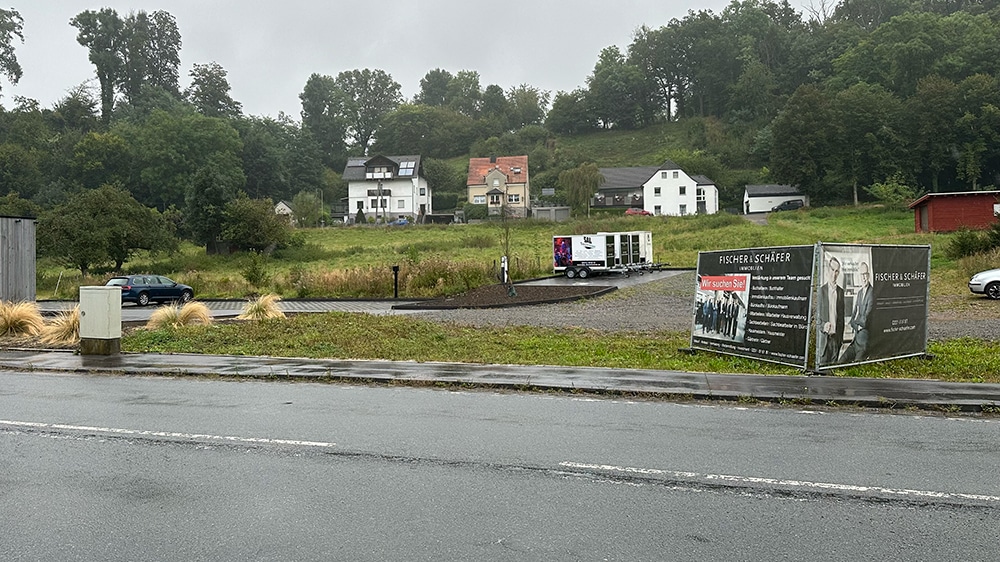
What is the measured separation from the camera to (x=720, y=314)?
13164mm

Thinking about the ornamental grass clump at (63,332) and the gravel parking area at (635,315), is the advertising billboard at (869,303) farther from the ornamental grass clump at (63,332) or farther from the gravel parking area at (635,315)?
the ornamental grass clump at (63,332)

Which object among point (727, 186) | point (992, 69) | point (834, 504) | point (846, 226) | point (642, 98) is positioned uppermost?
point (642, 98)

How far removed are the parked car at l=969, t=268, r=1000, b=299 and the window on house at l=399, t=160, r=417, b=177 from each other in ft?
265

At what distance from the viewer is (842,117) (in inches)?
3199

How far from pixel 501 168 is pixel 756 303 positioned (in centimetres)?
9113

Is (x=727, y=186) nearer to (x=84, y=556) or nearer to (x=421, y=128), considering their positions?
(x=421, y=128)

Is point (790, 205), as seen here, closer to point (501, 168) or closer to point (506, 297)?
point (501, 168)

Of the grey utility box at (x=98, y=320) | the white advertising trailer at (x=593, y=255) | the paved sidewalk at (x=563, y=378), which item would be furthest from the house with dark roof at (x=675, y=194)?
the grey utility box at (x=98, y=320)

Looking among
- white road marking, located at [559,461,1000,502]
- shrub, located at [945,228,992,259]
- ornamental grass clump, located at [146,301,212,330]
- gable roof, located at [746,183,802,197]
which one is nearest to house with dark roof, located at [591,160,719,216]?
gable roof, located at [746,183,802,197]

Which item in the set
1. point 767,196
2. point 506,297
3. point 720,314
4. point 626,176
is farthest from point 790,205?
point 720,314

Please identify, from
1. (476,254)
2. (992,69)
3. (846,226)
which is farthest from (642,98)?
(476,254)

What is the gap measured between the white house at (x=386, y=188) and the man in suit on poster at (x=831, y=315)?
3477 inches

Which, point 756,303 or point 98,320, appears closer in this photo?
point 756,303

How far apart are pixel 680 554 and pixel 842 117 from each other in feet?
286
